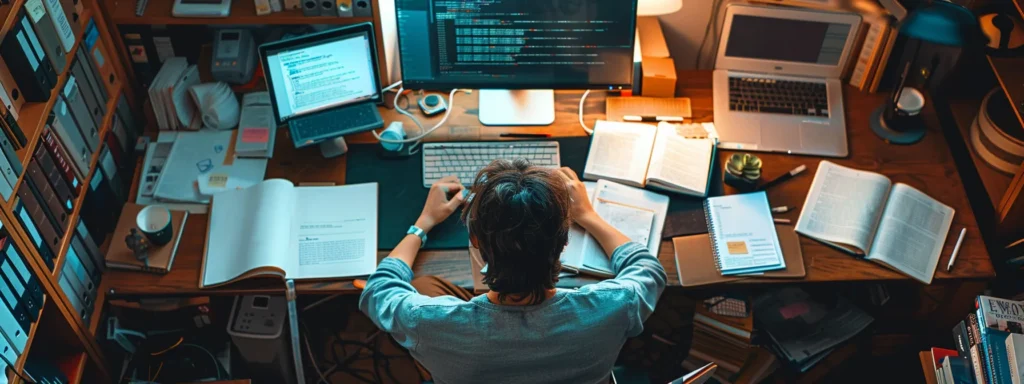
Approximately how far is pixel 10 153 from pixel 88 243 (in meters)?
0.42

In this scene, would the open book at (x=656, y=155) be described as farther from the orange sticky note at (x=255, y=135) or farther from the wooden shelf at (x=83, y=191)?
the wooden shelf at (x=83, y=191)

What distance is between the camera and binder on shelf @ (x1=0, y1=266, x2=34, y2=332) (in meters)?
1.69

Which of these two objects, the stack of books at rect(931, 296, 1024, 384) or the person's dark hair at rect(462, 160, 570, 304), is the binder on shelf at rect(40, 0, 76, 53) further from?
the stack of books at rect(931, 296, 1024, 384)

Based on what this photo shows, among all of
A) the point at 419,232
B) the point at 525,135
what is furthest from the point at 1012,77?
the point at 419,232

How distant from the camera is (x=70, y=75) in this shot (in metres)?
2.01

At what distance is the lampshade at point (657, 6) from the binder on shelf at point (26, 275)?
1.58m

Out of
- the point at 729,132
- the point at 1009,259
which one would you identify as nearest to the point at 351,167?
the point at 729,132

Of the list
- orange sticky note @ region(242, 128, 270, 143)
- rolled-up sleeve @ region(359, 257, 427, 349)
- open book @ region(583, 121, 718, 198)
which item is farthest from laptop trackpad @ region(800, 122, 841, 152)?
orange sticky note @ region(242, 128, 270, 143)

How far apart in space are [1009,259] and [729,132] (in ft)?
2.57

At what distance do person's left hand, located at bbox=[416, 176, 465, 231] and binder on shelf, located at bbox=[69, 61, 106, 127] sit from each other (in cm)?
87

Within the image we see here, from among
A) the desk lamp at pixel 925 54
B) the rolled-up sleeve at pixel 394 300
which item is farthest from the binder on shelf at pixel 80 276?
the desk lamp at pixel 925 54

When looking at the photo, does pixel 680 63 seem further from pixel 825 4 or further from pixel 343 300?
pixel 343 300

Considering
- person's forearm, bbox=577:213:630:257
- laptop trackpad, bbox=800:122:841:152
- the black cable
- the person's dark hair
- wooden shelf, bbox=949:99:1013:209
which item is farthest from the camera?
the black cable

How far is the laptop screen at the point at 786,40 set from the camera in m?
2.35
